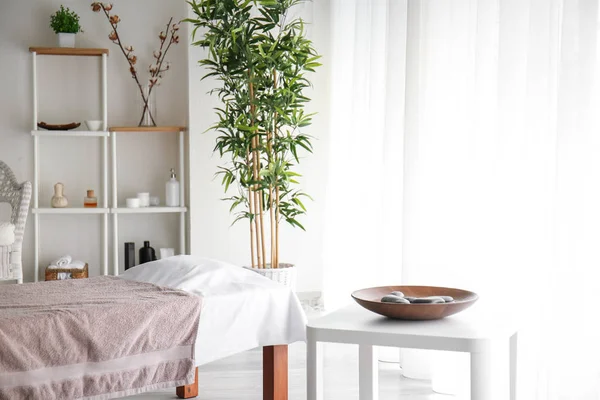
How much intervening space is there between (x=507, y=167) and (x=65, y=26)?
3407mm

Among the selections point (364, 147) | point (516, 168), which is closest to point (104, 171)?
point (364, 147)

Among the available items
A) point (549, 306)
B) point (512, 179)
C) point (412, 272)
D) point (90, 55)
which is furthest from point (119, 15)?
point (549, 306)

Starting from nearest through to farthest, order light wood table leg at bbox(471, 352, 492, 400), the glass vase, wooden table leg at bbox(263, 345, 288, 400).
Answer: light wood table leg at bbox(471, 352, 492, 400)
wooden table leg at bbox(263, 345, 288, 400)
the glass vase

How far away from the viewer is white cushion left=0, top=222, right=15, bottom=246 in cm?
446

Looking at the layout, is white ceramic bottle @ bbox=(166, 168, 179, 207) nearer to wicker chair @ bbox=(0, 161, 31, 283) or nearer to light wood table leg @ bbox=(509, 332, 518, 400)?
wicker chair @ bbox=(0, 161, 31, 283)

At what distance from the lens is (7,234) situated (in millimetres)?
4477

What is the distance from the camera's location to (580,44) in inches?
103

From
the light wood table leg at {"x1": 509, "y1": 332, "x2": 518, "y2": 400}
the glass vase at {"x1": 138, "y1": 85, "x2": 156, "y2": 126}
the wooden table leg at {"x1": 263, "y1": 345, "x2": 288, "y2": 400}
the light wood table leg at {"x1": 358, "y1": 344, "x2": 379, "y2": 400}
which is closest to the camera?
the light wood table leg at {"x1": 509, "y1": 332, "x2": 518, "y2": 400}

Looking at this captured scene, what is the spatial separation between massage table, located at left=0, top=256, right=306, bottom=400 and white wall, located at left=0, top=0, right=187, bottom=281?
2.44 m

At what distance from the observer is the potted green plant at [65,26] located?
203 inches

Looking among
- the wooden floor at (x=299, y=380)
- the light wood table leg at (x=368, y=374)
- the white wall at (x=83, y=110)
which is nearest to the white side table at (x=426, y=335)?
the light wood table leg at (x=368, y=374)

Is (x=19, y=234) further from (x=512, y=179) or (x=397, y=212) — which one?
(x=512, y=179)

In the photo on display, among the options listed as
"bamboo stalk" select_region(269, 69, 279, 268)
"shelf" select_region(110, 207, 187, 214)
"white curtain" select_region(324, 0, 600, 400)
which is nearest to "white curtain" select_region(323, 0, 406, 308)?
"white curtain" select_region(324, 0, 600, 400)

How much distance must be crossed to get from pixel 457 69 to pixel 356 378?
1487mm
